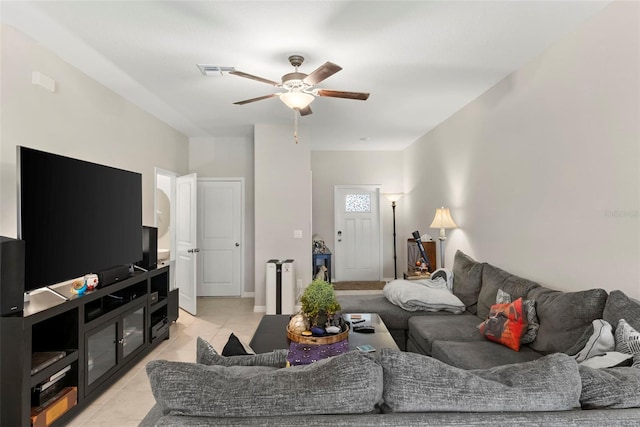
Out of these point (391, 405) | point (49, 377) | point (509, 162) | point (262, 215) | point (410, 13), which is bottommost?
point (49, 377)

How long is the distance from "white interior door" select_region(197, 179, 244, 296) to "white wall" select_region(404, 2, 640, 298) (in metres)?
3.59

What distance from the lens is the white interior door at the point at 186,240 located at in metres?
4.85

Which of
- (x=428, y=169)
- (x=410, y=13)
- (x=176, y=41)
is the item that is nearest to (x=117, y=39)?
(x=176, y=41)

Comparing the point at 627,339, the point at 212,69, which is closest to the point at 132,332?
the point at 212,69

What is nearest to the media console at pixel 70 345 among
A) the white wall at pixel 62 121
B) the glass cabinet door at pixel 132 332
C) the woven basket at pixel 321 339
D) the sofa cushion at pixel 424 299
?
the glass cabinet door at pixel 132 332

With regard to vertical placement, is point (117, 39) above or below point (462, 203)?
above

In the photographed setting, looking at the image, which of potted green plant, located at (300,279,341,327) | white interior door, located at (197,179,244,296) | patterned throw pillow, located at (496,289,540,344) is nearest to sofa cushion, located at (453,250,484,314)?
patterned throw pillow, located at (496,289,540,344)

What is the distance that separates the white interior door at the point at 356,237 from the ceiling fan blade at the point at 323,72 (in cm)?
429

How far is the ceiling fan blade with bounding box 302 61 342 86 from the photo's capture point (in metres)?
2.30

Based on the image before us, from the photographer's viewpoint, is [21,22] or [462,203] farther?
[462,203]

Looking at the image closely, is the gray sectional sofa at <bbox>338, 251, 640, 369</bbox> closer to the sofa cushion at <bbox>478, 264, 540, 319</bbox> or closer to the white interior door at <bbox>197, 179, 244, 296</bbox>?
the sofa cushion at <bbox>478, 264, 540, 319</bbox>

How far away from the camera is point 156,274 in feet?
11.9

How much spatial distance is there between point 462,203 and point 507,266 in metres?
1.13

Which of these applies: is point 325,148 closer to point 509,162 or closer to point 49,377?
point 509,162
